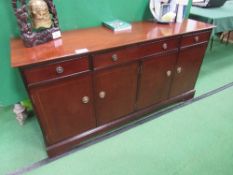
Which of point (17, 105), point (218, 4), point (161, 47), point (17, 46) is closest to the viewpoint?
point (17, 46)

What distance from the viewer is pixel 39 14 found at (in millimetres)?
1154

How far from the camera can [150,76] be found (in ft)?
5.10

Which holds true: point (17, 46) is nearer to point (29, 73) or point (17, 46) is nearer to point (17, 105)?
point (29, 73)

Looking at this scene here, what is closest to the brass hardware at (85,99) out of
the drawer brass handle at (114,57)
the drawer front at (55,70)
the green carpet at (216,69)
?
the drawer front at (55,70)

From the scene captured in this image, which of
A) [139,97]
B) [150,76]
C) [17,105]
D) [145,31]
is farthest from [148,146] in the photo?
[17,105]

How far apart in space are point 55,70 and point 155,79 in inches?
34.6

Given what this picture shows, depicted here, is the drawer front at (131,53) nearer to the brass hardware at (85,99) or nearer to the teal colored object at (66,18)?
the brass hardware at (85,99)

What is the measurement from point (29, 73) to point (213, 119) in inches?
66.7

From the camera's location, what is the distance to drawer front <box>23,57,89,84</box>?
1038 millimetres

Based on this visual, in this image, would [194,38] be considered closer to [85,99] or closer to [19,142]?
[85,99]

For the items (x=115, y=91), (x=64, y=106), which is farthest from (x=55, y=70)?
(x=115, y=91)

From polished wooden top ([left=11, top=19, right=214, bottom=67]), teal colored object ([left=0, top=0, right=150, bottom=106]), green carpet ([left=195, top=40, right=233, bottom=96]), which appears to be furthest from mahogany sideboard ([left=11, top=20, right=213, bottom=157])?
green carpet ([left=195, top=40, right=233, bottom=96])

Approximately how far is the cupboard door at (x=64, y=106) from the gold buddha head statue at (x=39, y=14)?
0.40 metres

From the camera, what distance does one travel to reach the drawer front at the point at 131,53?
4.04ft
